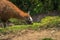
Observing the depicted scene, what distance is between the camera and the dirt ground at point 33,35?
5.42 m

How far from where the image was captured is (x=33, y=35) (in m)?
5.61

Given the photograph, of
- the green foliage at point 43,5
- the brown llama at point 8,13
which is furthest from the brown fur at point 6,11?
the green foliage at point 43,5

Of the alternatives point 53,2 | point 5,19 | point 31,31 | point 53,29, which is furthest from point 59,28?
point 53,2

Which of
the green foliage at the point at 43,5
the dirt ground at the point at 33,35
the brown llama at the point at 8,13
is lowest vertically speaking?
the green foliage at the point at 43,5

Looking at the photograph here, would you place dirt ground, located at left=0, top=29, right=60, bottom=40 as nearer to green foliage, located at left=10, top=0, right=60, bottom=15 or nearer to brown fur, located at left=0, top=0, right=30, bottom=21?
brown fur, located at left=0, top=0, right=30, bottom=21

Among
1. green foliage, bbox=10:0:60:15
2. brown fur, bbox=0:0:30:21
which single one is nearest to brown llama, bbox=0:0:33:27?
brown fur, bbox=0:0:30:21

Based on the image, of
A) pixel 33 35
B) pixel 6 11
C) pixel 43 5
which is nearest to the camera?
pixel 33 35

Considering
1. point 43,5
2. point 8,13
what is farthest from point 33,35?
point 43,5

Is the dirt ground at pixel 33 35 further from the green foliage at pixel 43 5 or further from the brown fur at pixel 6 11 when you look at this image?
the green foliage at pixel 43 5

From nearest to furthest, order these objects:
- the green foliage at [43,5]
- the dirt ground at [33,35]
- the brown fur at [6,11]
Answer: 1. the dirt ground at [33,35]
2. the brown fur at [6,11]
3. the green foliage at [43,5]

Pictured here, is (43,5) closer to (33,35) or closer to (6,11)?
(6,11)

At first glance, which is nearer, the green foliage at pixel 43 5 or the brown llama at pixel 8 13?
the brown llama at pixel 8 13

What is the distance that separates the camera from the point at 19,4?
47.4ft

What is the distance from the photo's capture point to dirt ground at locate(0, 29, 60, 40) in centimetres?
542
